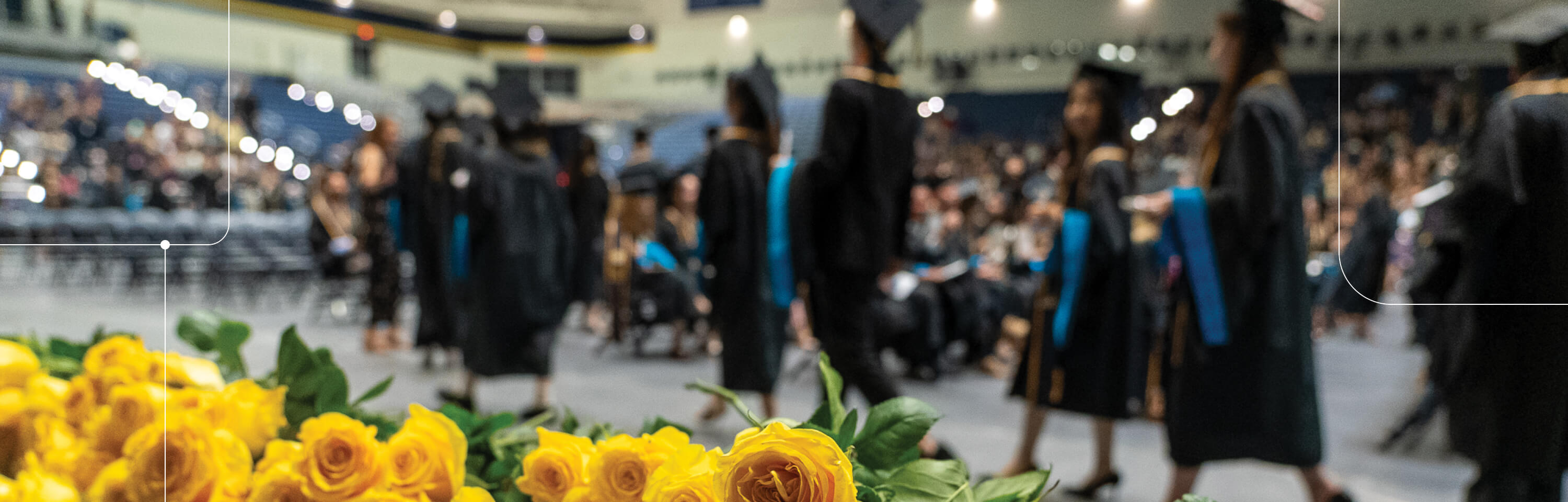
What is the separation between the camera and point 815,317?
311 cm

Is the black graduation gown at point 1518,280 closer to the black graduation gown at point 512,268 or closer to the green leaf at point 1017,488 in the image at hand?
the green leaf at point 1017,488

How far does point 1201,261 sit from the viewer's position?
2178mm

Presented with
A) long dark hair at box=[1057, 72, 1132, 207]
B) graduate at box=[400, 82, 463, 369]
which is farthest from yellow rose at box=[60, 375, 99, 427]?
graduate at box=[400, 82, 463, 369]

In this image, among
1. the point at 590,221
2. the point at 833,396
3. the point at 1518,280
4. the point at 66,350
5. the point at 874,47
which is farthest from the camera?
the point at 590,221

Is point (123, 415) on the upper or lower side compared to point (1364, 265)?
lower

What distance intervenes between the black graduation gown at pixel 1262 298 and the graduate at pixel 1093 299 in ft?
2.24

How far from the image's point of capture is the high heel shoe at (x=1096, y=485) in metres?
2.91

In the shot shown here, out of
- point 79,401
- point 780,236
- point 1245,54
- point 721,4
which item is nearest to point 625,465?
point 79,401

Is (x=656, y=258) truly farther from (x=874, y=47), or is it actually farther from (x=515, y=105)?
(x=874, y=47)

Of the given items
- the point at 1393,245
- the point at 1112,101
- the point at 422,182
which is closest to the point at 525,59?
the point at 422,182

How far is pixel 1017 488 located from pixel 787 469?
0.18 meters

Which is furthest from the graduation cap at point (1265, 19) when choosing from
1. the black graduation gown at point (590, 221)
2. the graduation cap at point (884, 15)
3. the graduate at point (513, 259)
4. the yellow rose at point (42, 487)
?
the black graduation gown at point (590, 221)

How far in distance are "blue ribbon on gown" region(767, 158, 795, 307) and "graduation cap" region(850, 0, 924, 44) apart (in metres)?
0.73

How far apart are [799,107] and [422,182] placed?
18.0 ft
